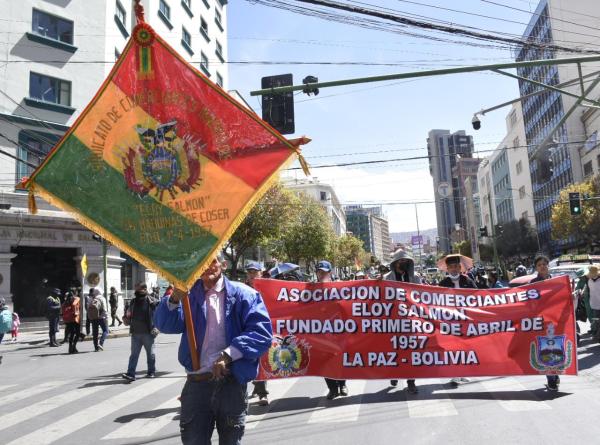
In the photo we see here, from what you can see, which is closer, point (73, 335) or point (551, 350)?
point (551, 350)

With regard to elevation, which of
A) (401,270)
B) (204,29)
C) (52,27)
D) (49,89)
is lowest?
(401,270)

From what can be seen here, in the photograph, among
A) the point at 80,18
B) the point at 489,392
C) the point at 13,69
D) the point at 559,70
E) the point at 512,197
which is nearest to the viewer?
the point at 489,392

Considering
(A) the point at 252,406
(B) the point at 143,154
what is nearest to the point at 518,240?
(A) the point at 252,406

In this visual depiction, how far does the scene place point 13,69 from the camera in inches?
872

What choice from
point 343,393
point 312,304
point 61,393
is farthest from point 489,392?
point 61,393

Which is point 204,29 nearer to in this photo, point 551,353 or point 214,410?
point 551,353

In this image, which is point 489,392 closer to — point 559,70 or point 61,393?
point 61,393

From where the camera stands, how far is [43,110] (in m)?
23.0

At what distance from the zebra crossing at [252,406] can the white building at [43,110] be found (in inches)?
613

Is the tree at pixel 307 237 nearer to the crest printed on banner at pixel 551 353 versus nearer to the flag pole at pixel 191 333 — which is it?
the crest printed on banner at pixel 551 353

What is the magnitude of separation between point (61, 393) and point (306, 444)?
5.20 meters

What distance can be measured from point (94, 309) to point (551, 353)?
1165 cm

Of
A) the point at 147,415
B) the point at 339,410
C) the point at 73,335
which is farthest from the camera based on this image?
the point at 73,335

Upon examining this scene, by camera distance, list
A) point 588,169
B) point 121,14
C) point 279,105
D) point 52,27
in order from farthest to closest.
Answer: point 588,169, point 121,14, point 52,27, point 279,105
